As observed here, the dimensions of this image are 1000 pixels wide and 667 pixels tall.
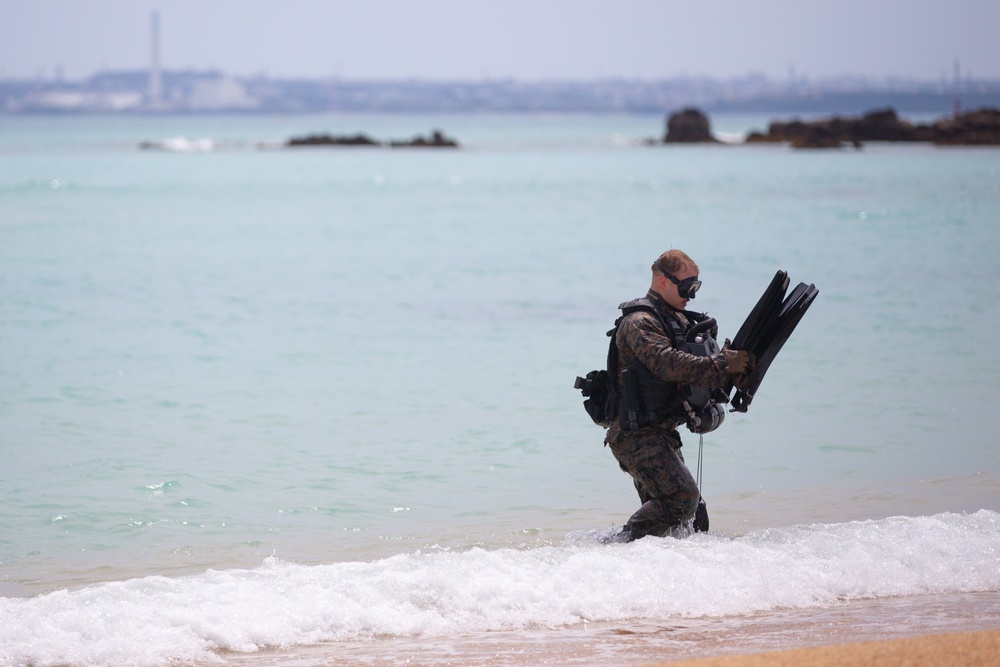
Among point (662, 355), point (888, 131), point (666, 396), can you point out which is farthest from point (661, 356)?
point (888, 131)

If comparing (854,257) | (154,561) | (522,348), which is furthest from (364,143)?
(154,561)

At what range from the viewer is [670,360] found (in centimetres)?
569

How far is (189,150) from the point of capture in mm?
109875

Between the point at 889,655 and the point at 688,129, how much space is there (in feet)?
375

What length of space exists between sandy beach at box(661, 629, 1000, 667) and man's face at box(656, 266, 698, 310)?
1.83m

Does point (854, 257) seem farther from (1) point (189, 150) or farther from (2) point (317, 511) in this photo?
(1) point (189, 150)

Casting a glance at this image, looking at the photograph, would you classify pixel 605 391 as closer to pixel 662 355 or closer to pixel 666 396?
pixel 666 396

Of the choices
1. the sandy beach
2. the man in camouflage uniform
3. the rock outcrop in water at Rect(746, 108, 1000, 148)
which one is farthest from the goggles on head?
the rock outcrop in water at Rect(746, 108, 1000, 148)

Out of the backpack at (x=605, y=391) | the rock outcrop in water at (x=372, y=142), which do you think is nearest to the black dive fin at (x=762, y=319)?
the backpack at (x=605, y=391)

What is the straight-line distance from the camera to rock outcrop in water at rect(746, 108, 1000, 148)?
9144cm

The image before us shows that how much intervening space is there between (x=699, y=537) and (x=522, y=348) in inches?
337

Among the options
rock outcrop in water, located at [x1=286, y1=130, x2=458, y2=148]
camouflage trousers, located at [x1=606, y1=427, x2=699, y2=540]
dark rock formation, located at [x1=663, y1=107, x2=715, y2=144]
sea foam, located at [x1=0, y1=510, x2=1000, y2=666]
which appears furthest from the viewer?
dark rock formation, located at [x1=663, y1=107, x2=715, y2=144]

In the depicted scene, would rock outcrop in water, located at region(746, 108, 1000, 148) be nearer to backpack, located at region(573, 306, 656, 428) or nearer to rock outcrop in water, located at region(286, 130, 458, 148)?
rock outcrop in water, located at region(286, 130, 458, 148)

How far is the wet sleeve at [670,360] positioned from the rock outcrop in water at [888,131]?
3548 inches
